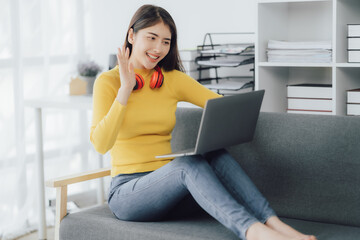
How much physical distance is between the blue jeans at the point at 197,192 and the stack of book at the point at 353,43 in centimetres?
86

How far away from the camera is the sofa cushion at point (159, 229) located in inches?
72.9

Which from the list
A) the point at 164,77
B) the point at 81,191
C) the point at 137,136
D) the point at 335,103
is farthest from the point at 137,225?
the point at 81,191

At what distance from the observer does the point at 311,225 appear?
1.99m

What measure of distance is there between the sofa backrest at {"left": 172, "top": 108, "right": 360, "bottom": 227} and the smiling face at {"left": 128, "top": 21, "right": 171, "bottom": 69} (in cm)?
48

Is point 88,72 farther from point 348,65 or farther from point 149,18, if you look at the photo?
point 348,65

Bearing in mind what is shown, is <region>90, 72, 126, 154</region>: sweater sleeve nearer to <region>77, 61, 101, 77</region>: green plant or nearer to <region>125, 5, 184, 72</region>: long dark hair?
<region>125, 5, 184, 72</region>: long dark hair

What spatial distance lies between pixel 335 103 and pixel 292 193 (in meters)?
0.56

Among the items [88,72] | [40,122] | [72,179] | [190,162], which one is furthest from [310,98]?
[40,122]

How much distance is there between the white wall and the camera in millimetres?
3086

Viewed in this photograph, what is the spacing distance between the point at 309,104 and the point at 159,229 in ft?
3.54

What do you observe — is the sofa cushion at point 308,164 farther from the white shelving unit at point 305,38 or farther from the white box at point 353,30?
the white box at point 353,30

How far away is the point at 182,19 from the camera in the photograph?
10.8 feet

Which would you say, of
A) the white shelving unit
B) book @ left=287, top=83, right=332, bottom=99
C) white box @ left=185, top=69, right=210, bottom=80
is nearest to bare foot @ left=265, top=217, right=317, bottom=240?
the white shelving unit

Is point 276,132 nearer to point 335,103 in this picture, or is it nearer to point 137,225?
point 335,103
